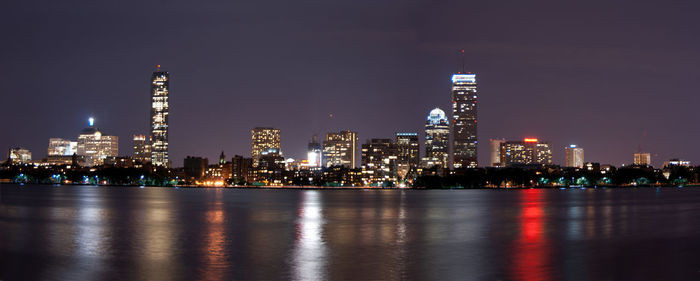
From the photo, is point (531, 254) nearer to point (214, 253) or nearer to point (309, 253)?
point (309, 253)

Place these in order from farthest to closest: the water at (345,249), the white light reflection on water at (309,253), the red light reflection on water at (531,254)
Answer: the water at (345,249), the red light reflection on water at (531,254), the white light reflection on water at (309,253)

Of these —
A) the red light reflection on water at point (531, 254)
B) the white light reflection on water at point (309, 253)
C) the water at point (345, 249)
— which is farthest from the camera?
the water at point (345, 249)

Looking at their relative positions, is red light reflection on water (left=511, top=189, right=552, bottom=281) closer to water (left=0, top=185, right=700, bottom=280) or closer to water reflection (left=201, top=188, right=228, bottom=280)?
water (left=0, top=185, right=700, bottom=280)

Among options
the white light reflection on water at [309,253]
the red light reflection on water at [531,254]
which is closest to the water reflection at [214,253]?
the white light reflection on water at [309,253]

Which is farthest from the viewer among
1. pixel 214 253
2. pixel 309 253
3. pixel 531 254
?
pixel 531 254

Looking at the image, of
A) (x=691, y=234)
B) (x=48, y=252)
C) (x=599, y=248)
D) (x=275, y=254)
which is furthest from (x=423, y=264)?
(x=691, y=234)

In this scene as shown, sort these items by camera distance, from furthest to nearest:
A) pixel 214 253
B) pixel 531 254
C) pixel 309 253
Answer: pixel 531 254
pixel 309 253
pixel 214 253

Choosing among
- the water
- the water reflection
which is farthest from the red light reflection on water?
the water reflection

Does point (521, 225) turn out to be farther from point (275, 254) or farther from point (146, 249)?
point (146, 249)

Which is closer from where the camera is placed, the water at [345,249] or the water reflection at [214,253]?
the water reflection at [214,253]

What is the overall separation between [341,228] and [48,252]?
→ 73.5 feet

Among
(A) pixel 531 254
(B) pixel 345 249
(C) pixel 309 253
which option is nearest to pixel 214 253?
(C) pixel 309 253

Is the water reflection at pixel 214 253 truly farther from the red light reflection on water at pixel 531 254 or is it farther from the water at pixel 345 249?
the red light reflection on water at pixel 531 254

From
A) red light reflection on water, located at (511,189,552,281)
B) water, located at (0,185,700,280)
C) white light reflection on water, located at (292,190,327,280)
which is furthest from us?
water, located at (0,185,700,280)
